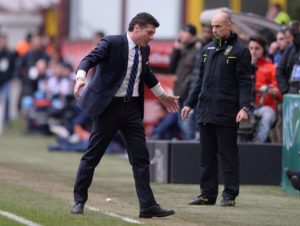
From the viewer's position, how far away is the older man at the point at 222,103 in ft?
44.4

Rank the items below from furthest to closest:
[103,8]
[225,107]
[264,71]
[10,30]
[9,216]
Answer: [10,30] < [103,8] < [264,71] < [225,107] < [9,216]

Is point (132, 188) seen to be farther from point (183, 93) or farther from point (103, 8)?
point (103, 8)

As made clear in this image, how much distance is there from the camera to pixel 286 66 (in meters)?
16.8

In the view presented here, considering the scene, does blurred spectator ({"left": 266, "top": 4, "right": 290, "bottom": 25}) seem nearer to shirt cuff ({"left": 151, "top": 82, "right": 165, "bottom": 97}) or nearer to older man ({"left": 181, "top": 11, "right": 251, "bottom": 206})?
older man ({"left": 181, "top": 11, "right": 251, "bottom": 206})

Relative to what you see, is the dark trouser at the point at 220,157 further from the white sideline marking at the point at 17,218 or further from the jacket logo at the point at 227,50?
the white sideline marking at the point at 17,218

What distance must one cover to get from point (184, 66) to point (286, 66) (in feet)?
10.0

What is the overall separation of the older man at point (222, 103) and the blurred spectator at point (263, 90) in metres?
3.32

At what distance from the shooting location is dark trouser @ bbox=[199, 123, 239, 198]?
13.6 m

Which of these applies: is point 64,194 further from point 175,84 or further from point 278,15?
Result: point 278,15

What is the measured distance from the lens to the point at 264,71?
17469 millimetres

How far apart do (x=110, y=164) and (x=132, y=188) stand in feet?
14.6

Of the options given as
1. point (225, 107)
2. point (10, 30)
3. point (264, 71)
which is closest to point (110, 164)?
point (264, 71)

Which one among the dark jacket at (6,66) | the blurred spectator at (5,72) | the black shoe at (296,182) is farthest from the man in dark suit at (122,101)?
the dark jacket at (6,66)

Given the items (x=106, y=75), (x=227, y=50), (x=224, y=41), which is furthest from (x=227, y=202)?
(x=106, y=75)
